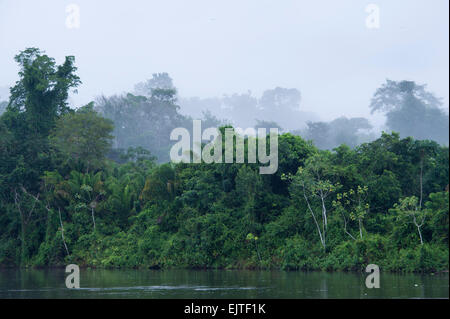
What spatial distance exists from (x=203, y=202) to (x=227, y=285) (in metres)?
8.41

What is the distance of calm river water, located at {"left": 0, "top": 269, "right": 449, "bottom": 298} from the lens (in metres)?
17.2

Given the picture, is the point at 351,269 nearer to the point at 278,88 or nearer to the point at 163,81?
the point at 163,81

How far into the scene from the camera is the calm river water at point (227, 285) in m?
17.2

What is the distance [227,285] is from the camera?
20.1m

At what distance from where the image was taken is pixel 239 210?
27.8 m

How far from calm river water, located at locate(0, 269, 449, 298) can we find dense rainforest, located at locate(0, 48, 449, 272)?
1.59 meters

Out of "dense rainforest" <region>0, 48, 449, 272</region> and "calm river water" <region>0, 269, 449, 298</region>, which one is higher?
"dense rainforest" <region>0, 48, 449, 272</region>

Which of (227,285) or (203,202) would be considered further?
(203,202)

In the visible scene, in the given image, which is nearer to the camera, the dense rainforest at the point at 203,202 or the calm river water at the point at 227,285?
the calm river water at the point at 227,285

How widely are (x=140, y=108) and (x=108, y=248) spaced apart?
35266 millimetres

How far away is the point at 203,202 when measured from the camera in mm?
28234

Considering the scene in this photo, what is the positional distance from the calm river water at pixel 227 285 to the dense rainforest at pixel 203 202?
5.21 feet

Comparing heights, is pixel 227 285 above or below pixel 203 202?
below
